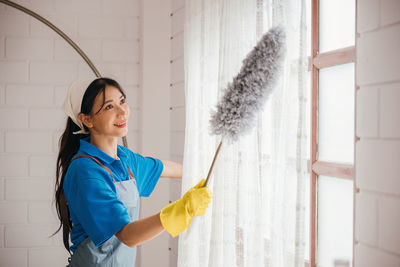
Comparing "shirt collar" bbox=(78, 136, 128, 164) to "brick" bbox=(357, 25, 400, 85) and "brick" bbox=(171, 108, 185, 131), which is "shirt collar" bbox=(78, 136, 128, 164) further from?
"brick" bbox=(357, 25, 400, 85)

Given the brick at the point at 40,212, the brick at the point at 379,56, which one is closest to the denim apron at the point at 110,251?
the brick at the point at 379,56

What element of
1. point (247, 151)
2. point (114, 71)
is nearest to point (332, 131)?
point (247, 151)

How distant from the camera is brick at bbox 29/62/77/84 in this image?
257 centimetres

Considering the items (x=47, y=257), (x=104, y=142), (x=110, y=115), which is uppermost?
(x=110, y=115)

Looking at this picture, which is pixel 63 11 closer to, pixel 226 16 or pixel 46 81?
pixel 46 81

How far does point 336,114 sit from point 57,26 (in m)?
1.91

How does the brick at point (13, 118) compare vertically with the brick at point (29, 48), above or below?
below

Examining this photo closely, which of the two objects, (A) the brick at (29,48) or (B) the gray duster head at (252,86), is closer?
(B) the gray duster head at (252,86)

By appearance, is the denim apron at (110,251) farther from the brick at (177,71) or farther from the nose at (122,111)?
the brick at (177,71)

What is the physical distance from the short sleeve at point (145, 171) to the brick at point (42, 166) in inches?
37.9

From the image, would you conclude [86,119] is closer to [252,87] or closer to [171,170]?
[171,170]

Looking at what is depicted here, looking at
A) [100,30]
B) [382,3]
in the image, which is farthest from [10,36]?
[382,3]

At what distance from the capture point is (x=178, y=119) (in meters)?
2.47

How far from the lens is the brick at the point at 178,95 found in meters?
2.40
